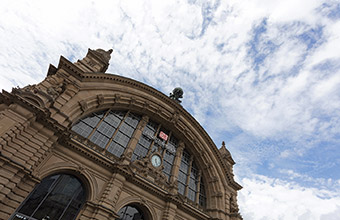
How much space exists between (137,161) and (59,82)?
33.3 feet

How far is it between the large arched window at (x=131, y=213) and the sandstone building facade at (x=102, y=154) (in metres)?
0.08

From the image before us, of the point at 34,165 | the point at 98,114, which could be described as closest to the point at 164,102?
the point at 98,114

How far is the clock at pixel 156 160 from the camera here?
66.4 ft

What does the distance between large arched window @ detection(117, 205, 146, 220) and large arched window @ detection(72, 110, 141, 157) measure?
4727 millimetres

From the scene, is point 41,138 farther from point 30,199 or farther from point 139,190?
point 139,190

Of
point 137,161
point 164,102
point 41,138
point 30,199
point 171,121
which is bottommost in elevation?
point 30,199

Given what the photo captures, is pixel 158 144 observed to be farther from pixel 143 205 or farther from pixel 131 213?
pixel 131 213

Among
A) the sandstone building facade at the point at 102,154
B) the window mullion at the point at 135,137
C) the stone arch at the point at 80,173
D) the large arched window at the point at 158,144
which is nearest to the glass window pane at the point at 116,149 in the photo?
the sandstone building facade at the point at 102,154

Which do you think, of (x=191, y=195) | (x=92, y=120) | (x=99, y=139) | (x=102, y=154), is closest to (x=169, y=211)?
(x=191, y=195)

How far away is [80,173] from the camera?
14.8 meters

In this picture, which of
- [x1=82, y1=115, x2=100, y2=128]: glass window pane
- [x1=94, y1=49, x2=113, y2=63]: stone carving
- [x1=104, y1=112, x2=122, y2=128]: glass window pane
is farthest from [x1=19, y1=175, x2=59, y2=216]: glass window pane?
[x1=94, y1=49, x2=113, y2=63]: stone carving

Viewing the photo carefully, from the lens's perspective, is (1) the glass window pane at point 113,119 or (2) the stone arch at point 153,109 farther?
(1) the glass window pane at point 113,119

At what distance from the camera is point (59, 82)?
1695cm

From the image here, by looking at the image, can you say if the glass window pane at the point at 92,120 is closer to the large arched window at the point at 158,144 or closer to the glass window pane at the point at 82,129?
the glass window pane at the point at 82,129
